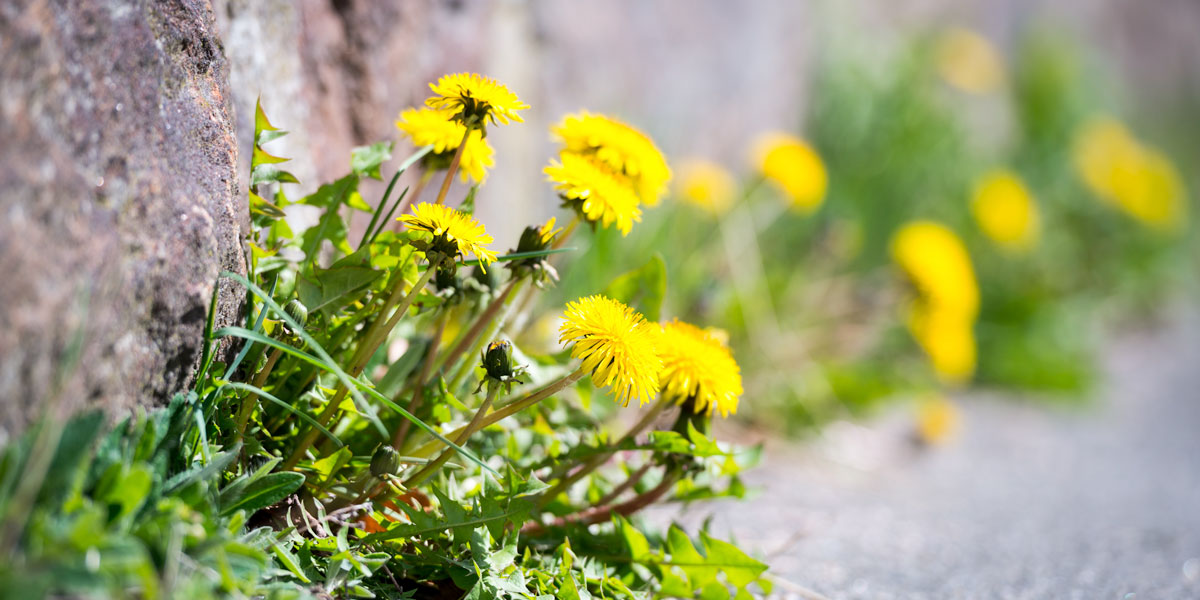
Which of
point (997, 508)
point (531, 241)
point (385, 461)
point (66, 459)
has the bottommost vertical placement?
point (66, 459)

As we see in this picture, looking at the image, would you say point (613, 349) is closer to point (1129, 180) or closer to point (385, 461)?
point (385, 461)

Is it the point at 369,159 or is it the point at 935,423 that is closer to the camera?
the point at 369,159

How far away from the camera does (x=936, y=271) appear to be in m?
2.76

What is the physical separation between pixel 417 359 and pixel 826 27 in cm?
420

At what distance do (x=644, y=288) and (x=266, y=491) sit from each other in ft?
2.32

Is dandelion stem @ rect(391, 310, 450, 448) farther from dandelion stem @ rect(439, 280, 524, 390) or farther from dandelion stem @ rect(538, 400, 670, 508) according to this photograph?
dandelion stem @ rect(538, 400, 670, 508)

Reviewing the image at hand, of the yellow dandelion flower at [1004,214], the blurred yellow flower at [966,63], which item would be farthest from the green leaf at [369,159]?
the blurred yellow flower at [966,63]

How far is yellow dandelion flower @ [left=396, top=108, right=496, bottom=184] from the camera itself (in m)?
1.26

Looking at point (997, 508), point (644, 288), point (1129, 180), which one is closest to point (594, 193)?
point (644, 288)

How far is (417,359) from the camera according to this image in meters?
1.35

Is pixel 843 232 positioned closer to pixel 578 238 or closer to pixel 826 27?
pixel 578 238

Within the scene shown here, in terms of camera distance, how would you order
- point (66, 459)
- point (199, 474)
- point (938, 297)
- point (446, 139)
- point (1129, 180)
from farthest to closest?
1. point (1129, 180)
2. point (938, 297)
3. point (446, 139)
4. point (199, 474)
5. point (66, 459)

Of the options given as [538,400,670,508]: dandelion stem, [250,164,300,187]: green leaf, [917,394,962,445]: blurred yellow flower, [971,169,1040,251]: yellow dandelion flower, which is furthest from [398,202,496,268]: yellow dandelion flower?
[971,169,1040,251]: yellow dandelion flower

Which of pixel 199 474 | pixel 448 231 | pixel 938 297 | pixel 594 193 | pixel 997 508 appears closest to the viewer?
pixel 199 474
